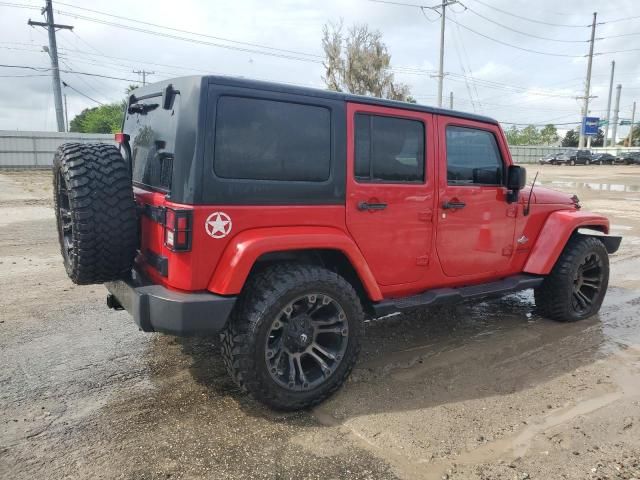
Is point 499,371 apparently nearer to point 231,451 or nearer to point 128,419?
point 231,451

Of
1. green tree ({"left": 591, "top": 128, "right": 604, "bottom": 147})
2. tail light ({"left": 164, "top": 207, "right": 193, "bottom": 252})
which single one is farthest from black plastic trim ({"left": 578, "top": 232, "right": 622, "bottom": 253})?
green tree ({"left": 591, "top": 128, "right": 604, "bottom": 147})

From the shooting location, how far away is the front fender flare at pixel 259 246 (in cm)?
288

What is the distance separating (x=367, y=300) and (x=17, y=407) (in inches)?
93.4

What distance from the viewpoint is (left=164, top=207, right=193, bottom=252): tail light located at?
2.78m

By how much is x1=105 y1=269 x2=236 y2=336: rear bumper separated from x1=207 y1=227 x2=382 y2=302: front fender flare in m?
0.09

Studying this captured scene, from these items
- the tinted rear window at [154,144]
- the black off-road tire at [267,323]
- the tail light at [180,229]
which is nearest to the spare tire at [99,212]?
the tinted rear window at [154,144]

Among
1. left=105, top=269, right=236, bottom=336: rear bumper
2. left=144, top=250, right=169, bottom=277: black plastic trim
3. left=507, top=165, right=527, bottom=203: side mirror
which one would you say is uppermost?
left=507, top=165, right=527, bottom=203: side mirror

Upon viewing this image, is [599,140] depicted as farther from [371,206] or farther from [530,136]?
[371,206]

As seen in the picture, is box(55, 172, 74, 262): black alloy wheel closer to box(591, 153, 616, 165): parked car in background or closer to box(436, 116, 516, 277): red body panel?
box(436, 116, 516, 277): red body panel

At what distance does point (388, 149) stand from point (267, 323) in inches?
60.5

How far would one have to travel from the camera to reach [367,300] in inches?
142

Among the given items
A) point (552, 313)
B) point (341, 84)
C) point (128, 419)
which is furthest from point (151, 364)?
point (341, 84)

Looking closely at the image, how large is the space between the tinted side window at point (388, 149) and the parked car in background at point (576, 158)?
5436cm

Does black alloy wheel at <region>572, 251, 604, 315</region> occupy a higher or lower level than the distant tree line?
A: lower
